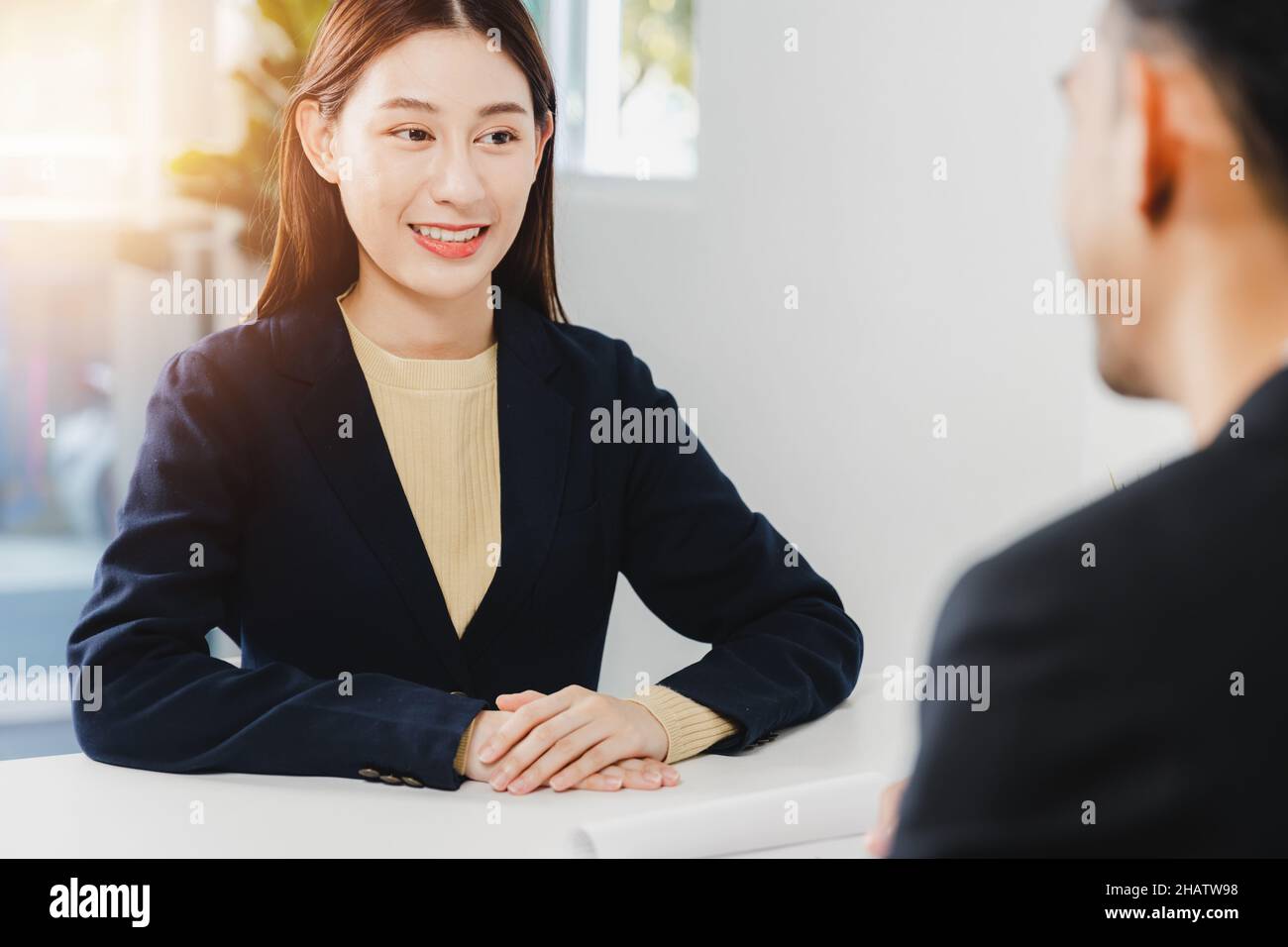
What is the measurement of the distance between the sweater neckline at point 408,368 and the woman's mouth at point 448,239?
0.14 meters

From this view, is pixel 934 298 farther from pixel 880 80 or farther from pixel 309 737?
pixel 309 737

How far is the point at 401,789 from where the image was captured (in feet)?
3.70

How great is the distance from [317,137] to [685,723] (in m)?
0.80

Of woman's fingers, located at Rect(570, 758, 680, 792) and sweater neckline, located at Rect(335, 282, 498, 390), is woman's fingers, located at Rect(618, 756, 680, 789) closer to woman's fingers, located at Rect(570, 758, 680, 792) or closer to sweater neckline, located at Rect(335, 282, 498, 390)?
woman's fingers, located at Rect(570, 758, 680, 792)

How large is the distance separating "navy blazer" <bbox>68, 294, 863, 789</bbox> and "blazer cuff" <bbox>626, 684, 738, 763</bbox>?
0.05 ft

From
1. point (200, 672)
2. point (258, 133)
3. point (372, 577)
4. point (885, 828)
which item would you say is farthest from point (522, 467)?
point (258, 133)

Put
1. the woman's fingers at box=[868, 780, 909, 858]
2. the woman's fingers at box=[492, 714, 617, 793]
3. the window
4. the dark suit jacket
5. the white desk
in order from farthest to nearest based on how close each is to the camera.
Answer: the window < the woman's fingers at box=[492, 714, 617, 793] < the white desk < the woman's fingers at box=[868, 780, 909, 858] < the dark suit jacket

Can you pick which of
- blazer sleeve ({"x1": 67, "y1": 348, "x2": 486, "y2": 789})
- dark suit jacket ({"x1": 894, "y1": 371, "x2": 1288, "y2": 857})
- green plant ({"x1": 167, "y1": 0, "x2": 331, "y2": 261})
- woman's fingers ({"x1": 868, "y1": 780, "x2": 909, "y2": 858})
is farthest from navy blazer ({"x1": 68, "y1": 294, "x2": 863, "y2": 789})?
green plant ({"x1": 167, "y1": 0, "x2": 331, "y2": 261})

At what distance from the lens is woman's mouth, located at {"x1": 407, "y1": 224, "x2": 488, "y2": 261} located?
1473mm

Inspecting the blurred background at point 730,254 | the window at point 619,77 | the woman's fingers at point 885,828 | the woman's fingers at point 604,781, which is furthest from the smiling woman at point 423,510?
the window at point 619,77

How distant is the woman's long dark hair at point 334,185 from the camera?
4.75 feet

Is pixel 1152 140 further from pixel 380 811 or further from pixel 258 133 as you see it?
pixel 258 133

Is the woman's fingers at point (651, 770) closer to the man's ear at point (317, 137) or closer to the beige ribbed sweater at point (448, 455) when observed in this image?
the beige ribbed sweater at point (448, 455)

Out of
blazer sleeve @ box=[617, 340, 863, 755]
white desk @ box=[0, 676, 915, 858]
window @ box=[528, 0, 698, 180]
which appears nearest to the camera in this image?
white desk @ box=[0, 676, 915, 858]
